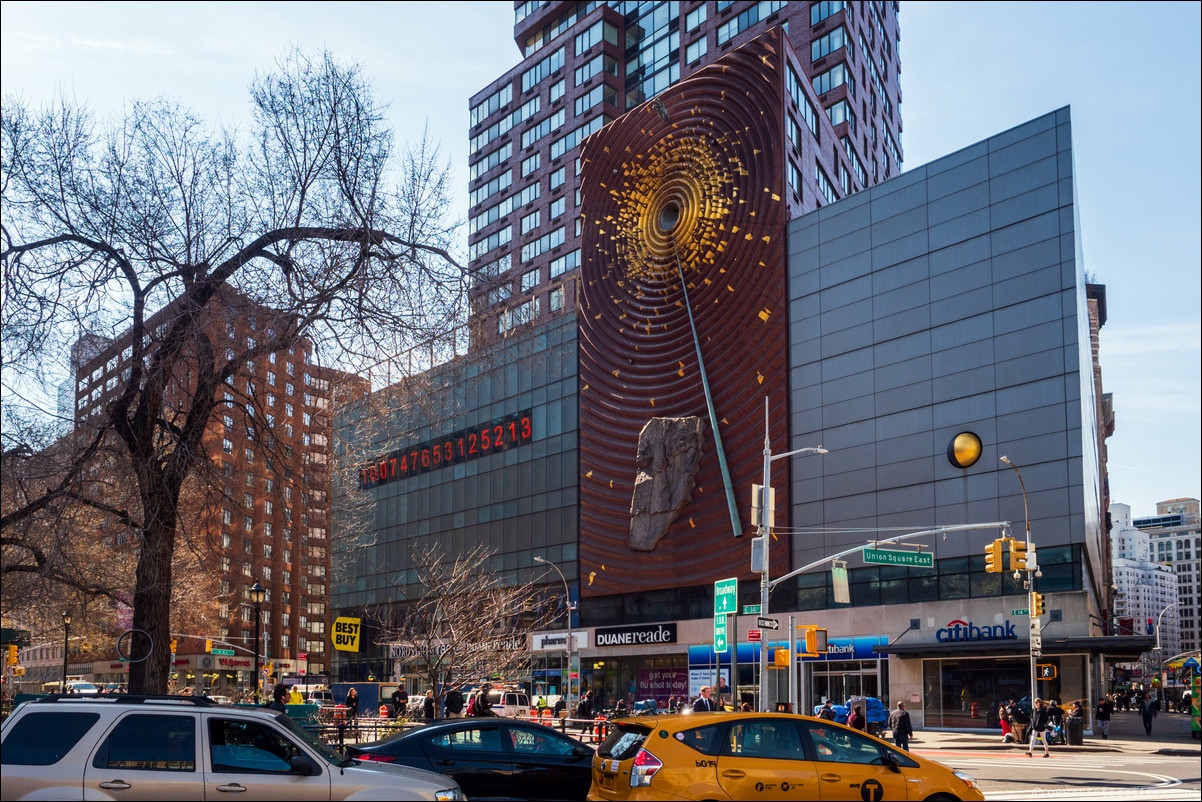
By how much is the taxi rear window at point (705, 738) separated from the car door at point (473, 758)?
3274mm

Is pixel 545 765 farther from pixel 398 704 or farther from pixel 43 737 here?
pixel 398 704

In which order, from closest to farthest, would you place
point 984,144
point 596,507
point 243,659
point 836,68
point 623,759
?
point 623,759 < point 984,144 < point 596,507 < point 836,68 < point 243,659

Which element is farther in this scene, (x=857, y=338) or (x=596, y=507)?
(x=596, y=507)

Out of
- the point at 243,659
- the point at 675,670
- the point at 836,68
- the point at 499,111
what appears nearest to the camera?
the point at 675,670

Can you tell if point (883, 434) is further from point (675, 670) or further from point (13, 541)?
point (13, 541)

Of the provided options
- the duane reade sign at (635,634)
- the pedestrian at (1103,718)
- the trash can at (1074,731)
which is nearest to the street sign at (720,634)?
the trash can at (1074,731)

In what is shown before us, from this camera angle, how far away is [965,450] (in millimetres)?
45812

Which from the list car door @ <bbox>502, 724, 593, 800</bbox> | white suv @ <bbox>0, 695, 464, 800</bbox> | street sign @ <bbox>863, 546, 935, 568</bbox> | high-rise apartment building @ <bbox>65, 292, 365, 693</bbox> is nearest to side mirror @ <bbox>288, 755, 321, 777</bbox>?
A: white suv @ <bbox>0, 695, 464, 800</bbox>

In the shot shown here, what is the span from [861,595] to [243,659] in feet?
280

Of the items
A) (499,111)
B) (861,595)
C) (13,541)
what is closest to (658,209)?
(861,595)

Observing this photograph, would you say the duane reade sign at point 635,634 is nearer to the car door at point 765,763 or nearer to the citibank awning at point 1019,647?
the citibank awning at point 1019,647

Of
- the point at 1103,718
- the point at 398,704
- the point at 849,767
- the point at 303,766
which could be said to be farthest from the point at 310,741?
the point at 1103,718

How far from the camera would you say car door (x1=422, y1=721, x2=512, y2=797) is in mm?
14477

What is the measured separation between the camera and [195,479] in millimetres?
18875
